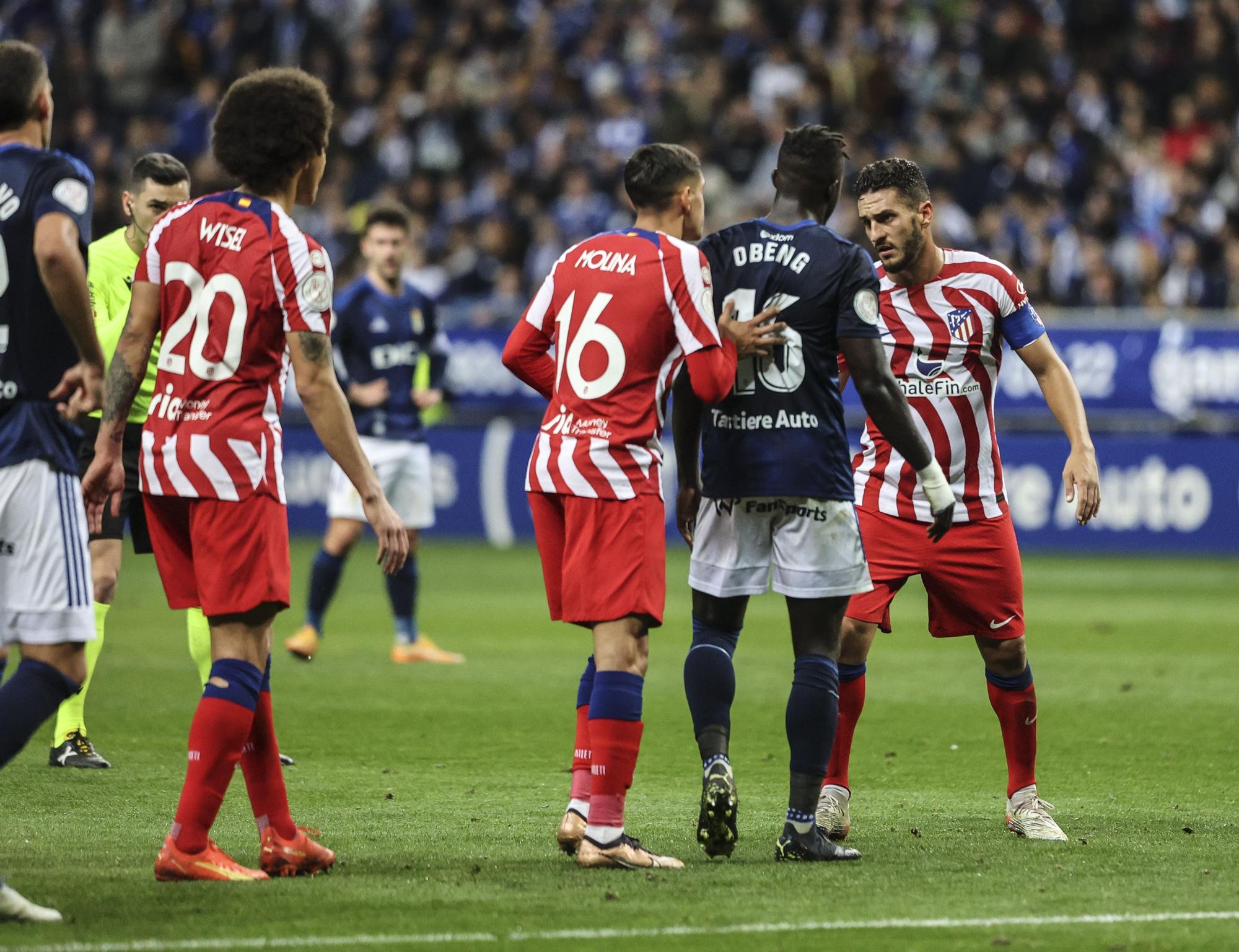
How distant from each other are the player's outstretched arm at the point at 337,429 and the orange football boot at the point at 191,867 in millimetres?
974

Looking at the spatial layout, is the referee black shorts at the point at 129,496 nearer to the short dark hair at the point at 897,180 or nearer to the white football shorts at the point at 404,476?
the short dark hair at the point at 897,180

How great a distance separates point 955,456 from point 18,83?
10.9 feet

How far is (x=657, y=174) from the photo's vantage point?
5.53 metres

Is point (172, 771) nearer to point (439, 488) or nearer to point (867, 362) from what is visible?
point (867, 362)

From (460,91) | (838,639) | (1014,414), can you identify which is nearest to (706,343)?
(838,639)

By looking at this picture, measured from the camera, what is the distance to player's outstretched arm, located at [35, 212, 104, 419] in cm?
461

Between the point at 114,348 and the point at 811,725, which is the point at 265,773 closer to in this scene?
the point at 811,725

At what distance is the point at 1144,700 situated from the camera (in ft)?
30.8

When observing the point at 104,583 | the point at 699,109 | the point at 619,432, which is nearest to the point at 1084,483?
the point at 619,432

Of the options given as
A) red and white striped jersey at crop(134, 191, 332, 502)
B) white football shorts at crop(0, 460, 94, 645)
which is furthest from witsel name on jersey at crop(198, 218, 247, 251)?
white football shorts at crop(0, 460, 94, 645)

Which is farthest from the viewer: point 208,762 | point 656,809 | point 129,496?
point 129,496

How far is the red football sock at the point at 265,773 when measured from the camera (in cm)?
530

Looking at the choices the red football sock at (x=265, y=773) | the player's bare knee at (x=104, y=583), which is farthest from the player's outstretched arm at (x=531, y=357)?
the player's bare knee at (x=104, y=583)

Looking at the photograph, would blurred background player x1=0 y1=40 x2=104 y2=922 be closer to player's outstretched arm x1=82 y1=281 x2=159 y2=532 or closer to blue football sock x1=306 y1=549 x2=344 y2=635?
player's outstretched arm x1=82 y1=281 x2=159 y2=532
